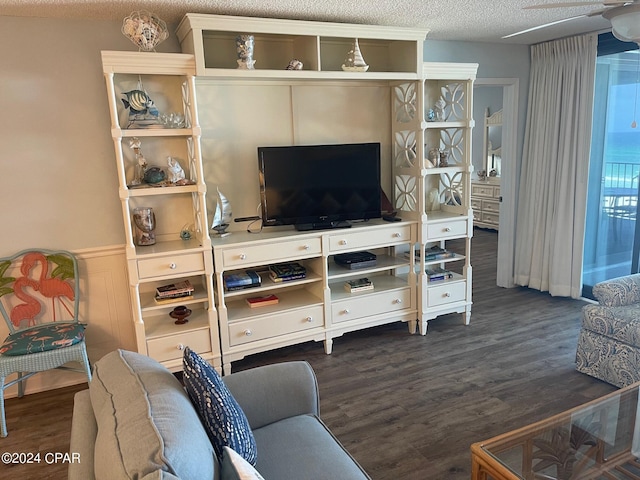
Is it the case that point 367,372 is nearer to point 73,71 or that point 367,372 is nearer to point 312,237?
point 312,237

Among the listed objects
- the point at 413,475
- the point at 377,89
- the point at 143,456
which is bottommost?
the point at 413,475

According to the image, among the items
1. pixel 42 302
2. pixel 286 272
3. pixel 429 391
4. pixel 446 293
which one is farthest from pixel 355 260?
pixel 42 302

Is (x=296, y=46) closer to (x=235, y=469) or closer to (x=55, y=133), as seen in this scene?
(x=55, y=133)

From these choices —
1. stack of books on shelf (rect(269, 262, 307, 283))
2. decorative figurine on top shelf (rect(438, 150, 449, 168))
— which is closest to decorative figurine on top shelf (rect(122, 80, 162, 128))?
stack of books on shelf (rect(269, 262, 307, 283))

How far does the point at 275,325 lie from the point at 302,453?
5.66 feet

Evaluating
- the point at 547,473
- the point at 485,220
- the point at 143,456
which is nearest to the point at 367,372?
the point at 547,473

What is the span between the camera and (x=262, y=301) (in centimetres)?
362

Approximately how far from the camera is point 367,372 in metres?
3.36

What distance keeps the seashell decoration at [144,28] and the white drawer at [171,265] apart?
1269mm

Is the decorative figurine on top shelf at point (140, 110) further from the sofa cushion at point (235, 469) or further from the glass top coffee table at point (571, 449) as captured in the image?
the glass top coffee table at point (571, 449)

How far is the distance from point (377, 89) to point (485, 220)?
435 centimetres

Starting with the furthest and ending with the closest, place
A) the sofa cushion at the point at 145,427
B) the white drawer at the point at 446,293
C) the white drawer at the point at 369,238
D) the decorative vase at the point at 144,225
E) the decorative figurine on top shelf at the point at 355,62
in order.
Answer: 1. the white drawer at the point at 446,293
2. the white drawer at the point at 369,238
3. the decorative figurine on top shelf at the point at 355,62
4. the decorative vase at the point at 144,225
5. the sofa cushion at the point at 145,427

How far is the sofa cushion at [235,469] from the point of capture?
4.17 feet

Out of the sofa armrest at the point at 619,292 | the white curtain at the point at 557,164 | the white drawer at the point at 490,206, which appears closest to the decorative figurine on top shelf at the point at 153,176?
the sofa armrest at the point at 619,292
